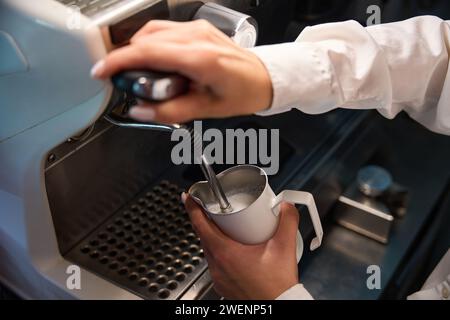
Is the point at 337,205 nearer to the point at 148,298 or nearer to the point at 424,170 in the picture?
the point at 424,170

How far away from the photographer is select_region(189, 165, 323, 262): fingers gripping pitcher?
0.46 m

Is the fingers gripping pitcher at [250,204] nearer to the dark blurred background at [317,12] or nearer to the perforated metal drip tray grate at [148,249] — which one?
the perforated metal drip tray grate at [148,249]

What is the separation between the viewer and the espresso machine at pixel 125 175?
1.34 ft

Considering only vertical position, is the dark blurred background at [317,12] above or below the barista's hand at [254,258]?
above

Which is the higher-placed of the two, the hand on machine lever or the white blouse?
the hand on machine lever

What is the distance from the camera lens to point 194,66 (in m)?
0.35

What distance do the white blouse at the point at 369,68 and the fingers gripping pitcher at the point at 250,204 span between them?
0.22ft

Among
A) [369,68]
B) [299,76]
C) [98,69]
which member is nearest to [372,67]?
[369,68]

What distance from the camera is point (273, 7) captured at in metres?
0.70

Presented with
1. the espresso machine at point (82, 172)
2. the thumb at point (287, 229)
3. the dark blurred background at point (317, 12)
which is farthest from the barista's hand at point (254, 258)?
the dark blurred background at point (317, 12)

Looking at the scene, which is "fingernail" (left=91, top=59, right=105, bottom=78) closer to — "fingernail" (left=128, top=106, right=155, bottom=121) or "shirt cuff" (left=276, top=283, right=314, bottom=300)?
"fingernail" (left=128, top=106, right=155, bottom=121)

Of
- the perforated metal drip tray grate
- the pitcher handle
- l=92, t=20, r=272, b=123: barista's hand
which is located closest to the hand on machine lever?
l=92, t=20, r=272, b=123: barista's hand

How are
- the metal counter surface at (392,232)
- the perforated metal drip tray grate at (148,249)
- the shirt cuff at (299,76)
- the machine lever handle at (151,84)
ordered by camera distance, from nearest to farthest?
1. the machine lever handle at (151,84)
2. the shirt cuff at (299,76)
3. the perforated metal drip tray grate at (148,249)
4. the metal counter surface at (392,232)

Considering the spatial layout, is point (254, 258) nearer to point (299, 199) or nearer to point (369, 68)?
point (299, 199)
